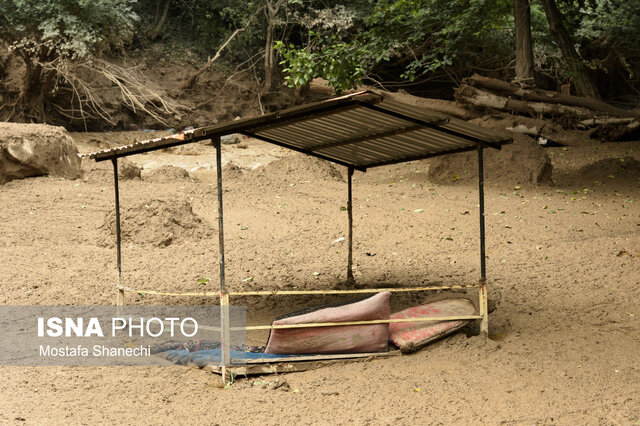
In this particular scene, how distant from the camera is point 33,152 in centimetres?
1028

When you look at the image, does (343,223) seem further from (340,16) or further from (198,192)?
(340,16)

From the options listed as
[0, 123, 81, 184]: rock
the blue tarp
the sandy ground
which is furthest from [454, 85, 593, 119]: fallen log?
the blue tarp

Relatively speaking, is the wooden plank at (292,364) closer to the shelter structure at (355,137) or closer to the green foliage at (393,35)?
the shelter structure at (355,137)

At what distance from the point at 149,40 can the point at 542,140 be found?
1186 cm

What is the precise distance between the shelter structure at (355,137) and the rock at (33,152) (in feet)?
16.5

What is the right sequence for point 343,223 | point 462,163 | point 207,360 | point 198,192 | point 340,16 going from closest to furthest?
point 207,360 < point 343,223 < point 198,192 < point 462,163 < point 340,16

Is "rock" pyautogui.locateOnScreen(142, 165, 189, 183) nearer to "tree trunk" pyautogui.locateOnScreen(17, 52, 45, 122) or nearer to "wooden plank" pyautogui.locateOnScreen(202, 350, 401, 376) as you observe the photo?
"tree trunk" pyautogui.locateOnScreen(17, 52, 45, 122)

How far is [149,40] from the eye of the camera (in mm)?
19156

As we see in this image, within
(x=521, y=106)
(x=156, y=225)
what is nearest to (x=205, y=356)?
(x=156, y=225)

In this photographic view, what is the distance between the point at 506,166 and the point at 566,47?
14.1 ft

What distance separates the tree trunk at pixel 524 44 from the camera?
42.2 ft

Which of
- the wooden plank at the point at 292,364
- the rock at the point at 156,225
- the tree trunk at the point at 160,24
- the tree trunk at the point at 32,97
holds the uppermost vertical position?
the tree trunk at the point at 160,24

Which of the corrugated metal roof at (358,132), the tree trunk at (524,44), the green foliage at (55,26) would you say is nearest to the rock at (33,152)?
the green foliage at (55,26)

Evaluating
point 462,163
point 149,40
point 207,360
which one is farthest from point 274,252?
point 149,40
